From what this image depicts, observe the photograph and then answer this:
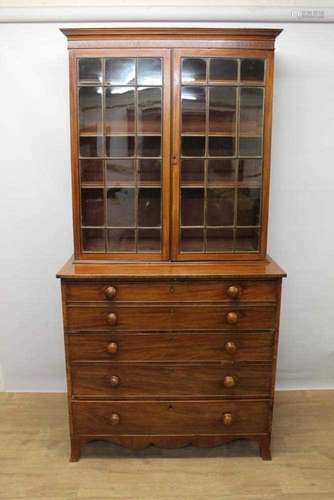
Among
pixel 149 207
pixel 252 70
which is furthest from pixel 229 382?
pixel 252 70

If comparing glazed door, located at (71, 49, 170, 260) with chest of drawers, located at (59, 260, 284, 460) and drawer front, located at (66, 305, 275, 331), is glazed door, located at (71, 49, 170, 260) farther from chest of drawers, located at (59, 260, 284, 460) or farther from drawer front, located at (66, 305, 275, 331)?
drawer front, located at (66, 305, 275, 331)

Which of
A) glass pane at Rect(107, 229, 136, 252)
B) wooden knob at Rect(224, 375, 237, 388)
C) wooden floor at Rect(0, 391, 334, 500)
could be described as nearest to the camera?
wooden floor at Rect(0, 391, 334, 500)

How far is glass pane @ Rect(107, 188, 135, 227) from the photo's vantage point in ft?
7.03

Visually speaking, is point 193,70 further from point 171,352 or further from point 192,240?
point 171,352

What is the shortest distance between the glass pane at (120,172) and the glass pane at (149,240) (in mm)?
259

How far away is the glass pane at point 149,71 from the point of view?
2.00m

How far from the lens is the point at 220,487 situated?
6.52 ft

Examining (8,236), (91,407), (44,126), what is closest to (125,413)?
(91,407)

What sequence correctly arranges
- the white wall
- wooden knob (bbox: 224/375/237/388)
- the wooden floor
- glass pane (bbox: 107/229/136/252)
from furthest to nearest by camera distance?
the white wall → glass pane (bbox: 107/229/136/252) → wooden knob (bbox: 224/375/237/388) → the wooden floor

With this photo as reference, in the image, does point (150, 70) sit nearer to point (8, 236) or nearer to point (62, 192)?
point (62, 192)

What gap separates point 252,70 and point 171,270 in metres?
1.03

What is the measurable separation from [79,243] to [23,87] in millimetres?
996

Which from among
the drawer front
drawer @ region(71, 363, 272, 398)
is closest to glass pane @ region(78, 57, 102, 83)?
the drawer front

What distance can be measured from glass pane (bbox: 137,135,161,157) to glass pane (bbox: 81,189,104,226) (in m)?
0.29
